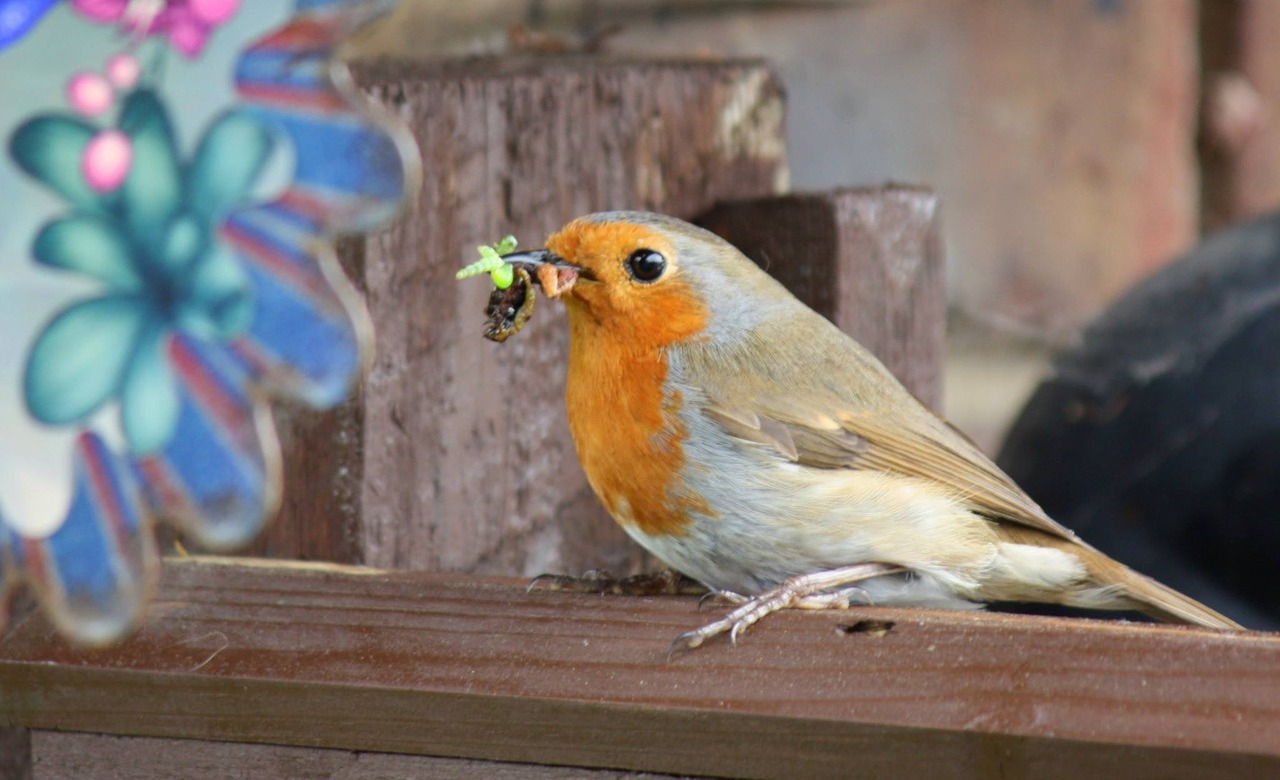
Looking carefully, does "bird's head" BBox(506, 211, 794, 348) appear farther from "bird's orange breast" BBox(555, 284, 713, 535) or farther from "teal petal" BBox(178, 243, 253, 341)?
"teal petal" BBox(178, 243, 253, 341)

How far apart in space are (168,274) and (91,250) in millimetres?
97

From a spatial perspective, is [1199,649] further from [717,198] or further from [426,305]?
[717,198]

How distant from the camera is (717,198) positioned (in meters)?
3.15

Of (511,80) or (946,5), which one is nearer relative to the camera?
(511,80)

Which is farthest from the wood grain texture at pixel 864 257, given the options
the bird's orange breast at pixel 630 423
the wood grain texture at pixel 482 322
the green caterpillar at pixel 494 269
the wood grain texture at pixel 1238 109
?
the wood grain texture at pixel 1238 109

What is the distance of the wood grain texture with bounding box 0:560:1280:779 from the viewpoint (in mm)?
1567

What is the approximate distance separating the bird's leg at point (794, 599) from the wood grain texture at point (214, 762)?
0.85ft

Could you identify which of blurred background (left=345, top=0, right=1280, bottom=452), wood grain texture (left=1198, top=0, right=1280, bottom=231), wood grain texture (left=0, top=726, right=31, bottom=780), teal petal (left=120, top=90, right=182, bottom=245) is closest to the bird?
teal petal (left=120, top=90, right=182, bottom=245)

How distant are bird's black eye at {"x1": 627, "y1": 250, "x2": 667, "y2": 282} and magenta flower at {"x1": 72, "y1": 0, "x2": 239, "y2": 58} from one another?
60 centimetres

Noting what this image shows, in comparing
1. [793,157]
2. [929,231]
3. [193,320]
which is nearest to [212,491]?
[193,320]

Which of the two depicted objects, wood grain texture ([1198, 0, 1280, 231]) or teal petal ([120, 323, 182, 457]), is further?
wood grain texture ([1198, 0, 1280, 231])

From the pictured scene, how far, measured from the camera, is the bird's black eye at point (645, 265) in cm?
222

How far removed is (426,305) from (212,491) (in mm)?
483

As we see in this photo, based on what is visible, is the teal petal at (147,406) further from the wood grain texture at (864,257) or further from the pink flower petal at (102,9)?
the wood grain texture at (864,257)
